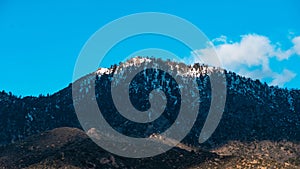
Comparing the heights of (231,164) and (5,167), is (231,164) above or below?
below

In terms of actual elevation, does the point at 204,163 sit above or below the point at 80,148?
below

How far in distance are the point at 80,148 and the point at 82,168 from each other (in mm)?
21564

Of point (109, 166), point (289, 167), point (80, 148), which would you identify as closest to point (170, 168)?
point (109, 166)

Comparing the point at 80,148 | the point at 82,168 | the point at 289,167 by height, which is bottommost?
the point at 289,167

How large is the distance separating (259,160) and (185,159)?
4949cm

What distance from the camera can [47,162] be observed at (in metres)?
174

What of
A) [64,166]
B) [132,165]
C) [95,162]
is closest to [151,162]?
[132,165]

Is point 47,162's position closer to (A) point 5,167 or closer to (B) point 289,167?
(A) point 5,167

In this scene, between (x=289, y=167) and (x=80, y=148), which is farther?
(x=80, y=148)

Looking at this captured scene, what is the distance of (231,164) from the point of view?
151625 mm

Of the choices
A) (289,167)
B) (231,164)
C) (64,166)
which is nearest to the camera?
(289,167)

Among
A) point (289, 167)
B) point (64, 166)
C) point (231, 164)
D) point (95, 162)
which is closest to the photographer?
point (289, 167)

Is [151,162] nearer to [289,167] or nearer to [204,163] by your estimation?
[204,163]

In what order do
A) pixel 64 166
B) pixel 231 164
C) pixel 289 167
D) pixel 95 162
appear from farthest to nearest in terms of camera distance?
1. pixel 95 162
2. pixel 64 166
3. pixel 231 164
4. pixel 289 167
